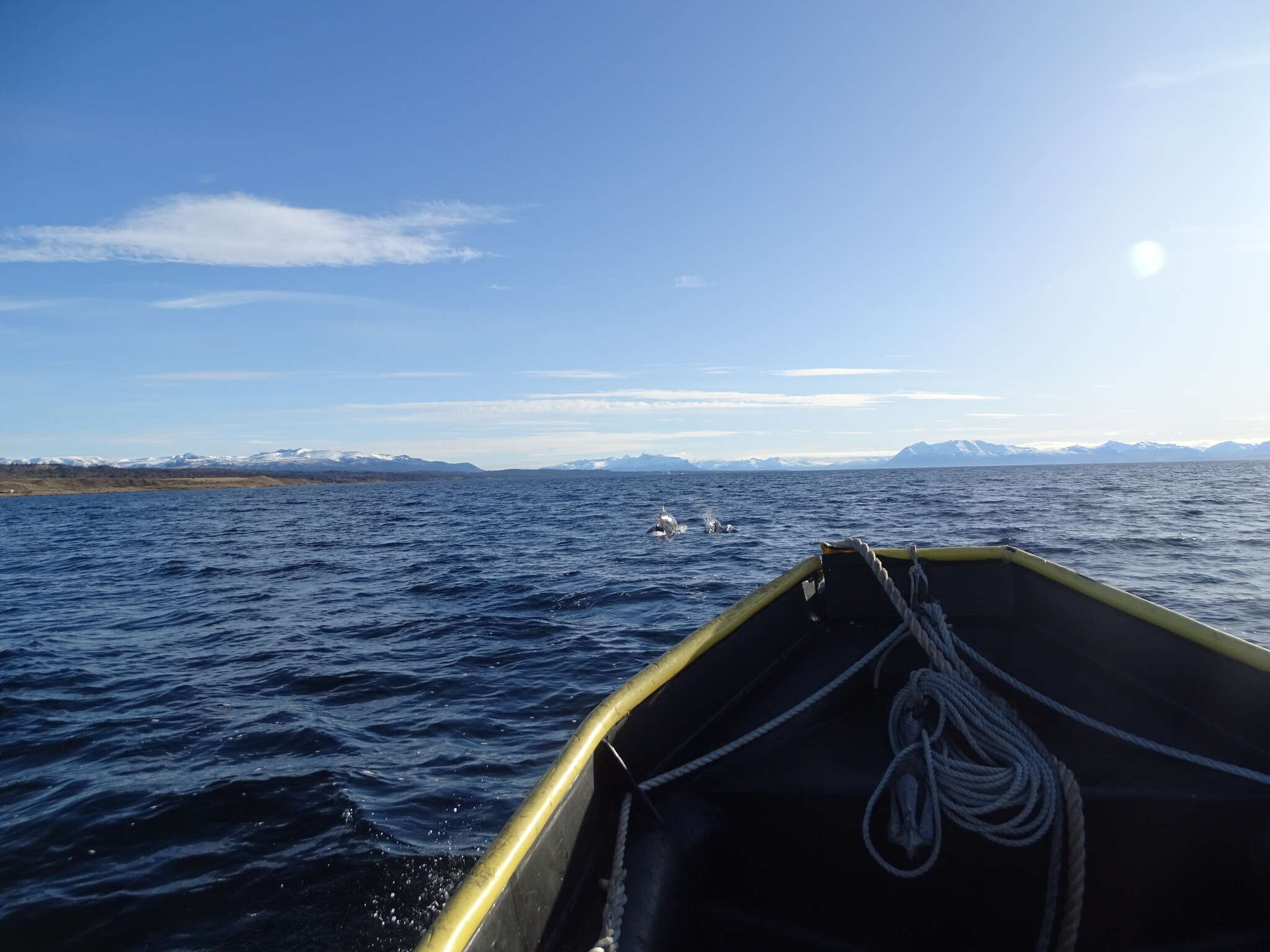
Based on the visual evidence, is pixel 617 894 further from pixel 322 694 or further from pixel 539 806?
pixel 322 694

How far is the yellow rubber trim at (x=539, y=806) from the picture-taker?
1.87 meters

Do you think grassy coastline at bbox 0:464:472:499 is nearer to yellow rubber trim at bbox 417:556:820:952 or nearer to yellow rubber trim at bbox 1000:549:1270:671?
yellow rubber trim at bbox 417:556:820:952

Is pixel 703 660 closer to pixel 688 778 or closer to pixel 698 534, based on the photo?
pixel 688 778

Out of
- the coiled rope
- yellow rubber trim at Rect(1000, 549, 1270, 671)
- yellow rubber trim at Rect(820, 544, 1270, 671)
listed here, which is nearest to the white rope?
the coiled rope

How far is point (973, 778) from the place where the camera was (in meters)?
3.02

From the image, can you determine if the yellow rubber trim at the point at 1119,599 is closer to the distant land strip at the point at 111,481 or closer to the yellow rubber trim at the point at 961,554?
the yellow rubber trim at the point at 961,554

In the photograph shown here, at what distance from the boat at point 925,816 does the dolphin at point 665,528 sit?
79.9 feet

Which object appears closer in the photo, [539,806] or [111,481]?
[539,806]

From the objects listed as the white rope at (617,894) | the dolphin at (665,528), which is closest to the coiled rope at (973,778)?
the white rope at (617,894)

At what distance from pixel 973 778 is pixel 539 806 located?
76.6 inches

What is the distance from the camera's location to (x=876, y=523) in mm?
28328

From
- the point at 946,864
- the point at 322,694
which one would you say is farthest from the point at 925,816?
the point at 322,694

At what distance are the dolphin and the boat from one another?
79.9 feet

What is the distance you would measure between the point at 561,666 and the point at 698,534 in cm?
1851
